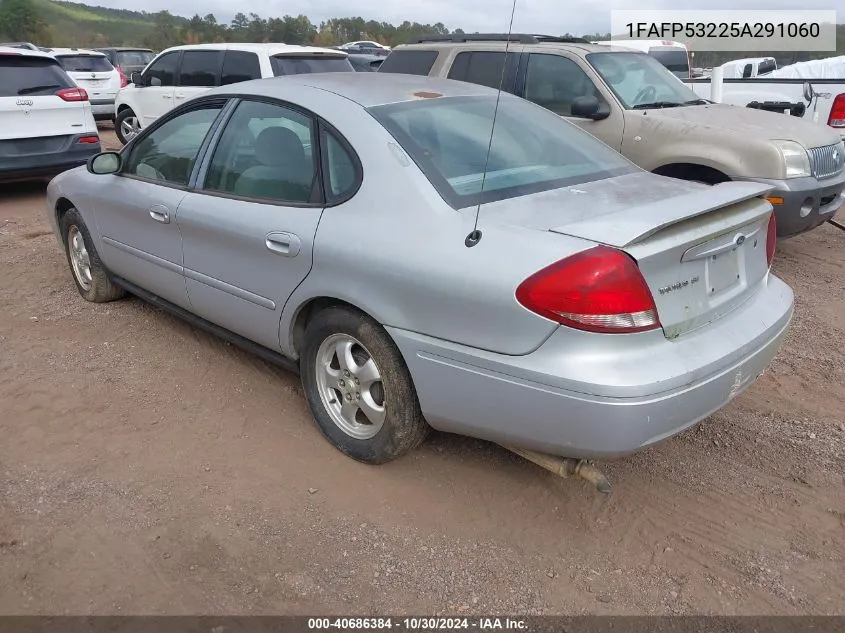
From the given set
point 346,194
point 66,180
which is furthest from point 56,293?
point 346,194

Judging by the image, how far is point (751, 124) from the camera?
5.98m

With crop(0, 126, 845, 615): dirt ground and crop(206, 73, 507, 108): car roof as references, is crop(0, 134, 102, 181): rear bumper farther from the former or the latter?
crop(206, 73, 507, 108): car roof

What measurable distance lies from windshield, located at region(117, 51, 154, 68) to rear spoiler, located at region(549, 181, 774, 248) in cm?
1964

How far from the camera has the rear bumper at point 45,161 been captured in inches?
327

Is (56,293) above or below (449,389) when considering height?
below

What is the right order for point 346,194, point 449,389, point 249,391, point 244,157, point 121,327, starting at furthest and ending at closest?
1. point 121,327
2. point 249,391
3. point 244,157
4. point 346,194
5. point 449,389

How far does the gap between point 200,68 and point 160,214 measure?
6847 millimetres

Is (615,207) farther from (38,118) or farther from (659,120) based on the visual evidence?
(38,118)

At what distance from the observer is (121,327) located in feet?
15.9

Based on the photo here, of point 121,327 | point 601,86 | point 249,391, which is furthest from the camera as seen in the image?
point 601,86

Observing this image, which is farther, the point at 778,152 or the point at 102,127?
the point at 102,127

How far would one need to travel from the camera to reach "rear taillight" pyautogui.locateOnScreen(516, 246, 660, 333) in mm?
2396

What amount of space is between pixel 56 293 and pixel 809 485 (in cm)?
506

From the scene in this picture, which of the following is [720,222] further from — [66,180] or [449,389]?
[66,180]
